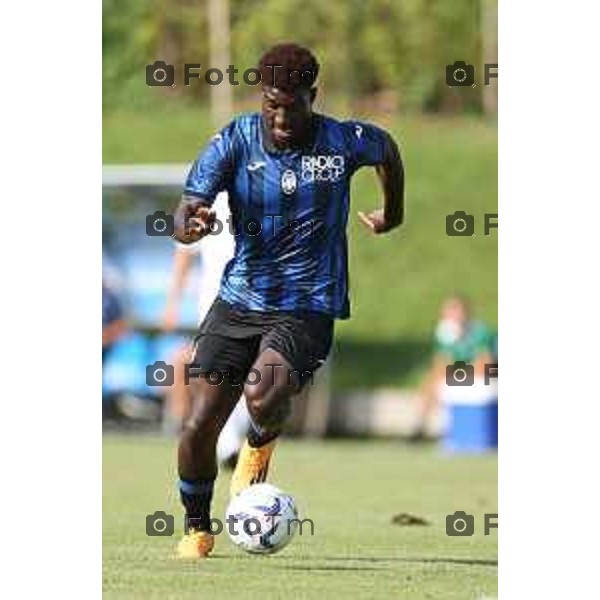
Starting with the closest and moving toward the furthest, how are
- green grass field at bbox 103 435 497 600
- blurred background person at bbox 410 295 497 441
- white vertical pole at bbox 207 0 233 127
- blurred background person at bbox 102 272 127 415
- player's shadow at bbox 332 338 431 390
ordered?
1. green grass field at bbox 103 435 497 600
2. blurred background person at bbox 410 295 497 441
3. blurred background person at bbox 102 272 127 415
4. player's shadow at bbox 332 338 431 390
5. white vertical pole at bbox 207 0 233 127

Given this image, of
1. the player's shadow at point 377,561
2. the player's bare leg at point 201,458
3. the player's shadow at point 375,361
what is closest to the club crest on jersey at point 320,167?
the player's bare leg at point 201,458

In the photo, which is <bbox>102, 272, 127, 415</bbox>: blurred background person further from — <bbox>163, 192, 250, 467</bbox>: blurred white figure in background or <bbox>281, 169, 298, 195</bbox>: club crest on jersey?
<bbox>281, 169, 298, 195</bbox>: club crest on jersey

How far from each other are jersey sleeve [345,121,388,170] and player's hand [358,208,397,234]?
354 millimetres

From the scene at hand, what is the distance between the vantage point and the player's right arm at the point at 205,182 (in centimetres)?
1213

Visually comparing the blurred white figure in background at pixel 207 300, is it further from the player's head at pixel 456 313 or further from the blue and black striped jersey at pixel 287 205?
the player's head at pixel 456 313

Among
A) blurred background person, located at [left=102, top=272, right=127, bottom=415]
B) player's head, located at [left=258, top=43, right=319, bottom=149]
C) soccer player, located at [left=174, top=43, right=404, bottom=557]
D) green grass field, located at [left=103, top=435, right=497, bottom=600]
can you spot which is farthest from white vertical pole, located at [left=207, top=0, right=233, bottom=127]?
player's head, located at [left=258, top=43, right=319, bottom=149]

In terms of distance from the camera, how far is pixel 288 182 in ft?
41.1

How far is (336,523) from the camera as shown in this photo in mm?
15812

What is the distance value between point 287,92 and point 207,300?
7960 millimetres

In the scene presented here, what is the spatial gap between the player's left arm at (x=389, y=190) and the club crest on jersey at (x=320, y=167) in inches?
10.9

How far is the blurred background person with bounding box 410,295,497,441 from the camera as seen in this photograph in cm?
2850

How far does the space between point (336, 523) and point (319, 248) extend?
3.60m
